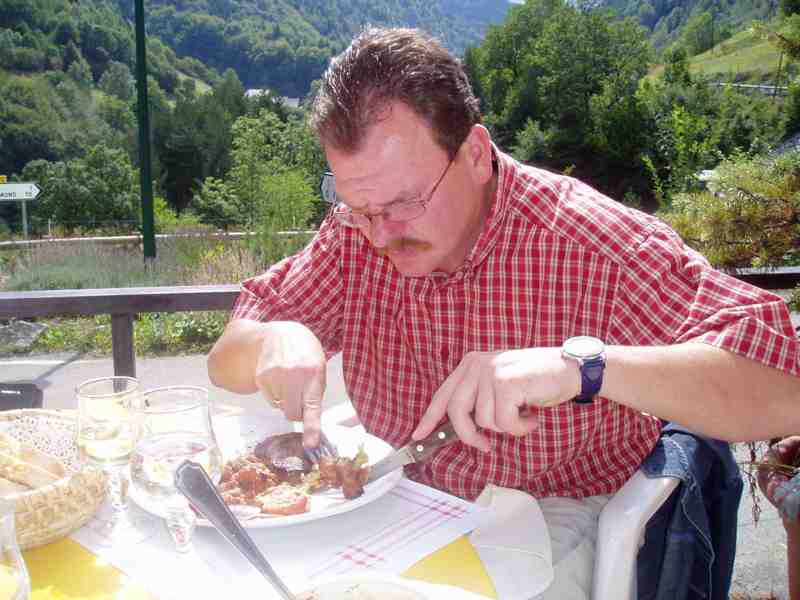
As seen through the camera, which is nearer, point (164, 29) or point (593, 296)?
point (593, 296)

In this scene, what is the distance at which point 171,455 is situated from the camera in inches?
39.3

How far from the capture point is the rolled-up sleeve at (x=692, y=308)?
1261mm

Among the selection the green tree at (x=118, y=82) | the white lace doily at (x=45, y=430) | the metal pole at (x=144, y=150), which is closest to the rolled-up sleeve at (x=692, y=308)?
the white lace doily at (x=45, y=430)

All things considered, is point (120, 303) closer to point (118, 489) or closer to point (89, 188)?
point (118, 489)

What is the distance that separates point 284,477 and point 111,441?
290 millimetres

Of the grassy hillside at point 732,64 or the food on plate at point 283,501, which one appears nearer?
the food on plate at point 283,501

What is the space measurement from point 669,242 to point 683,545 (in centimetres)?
57

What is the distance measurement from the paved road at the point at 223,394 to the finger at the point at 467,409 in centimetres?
192

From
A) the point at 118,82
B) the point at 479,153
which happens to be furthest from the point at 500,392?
the point at 118,82

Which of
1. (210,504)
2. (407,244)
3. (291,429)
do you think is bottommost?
(291,429)

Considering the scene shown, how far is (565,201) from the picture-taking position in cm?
165

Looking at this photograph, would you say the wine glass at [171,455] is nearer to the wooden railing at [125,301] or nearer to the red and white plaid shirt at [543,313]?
the red and white plaid shirt at [543,313]

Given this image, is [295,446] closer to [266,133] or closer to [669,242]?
[669,242]

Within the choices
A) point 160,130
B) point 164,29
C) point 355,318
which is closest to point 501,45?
point 164,29
